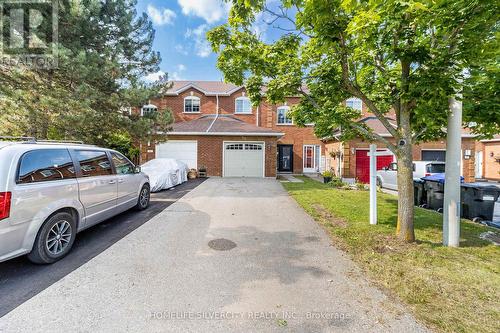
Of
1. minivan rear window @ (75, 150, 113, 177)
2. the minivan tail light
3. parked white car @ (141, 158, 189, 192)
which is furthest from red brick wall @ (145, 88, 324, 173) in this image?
the minivan tail light

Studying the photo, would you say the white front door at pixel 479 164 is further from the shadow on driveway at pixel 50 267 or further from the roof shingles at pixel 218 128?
the shadow on driveway at pixel 50 267

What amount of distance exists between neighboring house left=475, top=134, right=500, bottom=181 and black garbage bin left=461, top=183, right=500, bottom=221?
14.3 m

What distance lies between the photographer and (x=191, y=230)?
502 cm

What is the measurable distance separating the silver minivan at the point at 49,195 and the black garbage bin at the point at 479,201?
374 inches

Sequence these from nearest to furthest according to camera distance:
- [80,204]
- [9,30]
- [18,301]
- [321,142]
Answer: [18,301]
[80,204]
[9,30]
[321,142]

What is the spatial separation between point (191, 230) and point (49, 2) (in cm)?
901

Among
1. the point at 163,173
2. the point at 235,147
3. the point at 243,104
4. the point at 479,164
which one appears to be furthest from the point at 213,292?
the point at 479,164

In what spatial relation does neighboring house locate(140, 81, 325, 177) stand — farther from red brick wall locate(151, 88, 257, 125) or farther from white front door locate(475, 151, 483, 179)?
white front door locate(475, 151, 483, 179)

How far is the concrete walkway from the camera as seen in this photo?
7.49 feet

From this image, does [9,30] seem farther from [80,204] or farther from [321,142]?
[321,142]

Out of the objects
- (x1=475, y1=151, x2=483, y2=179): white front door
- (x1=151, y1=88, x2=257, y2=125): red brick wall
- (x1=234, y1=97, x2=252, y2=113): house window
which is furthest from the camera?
(x1=234, y1=97, x2=252, y2=113): house window

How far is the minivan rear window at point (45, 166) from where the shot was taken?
10.5ft

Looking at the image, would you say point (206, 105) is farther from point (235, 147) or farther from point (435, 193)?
point (435, 193)

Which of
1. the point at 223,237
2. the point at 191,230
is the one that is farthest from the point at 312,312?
the point at 191,230
